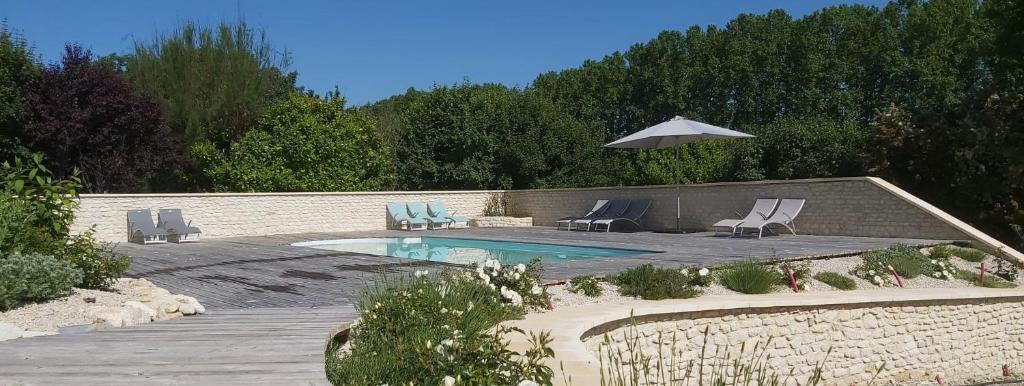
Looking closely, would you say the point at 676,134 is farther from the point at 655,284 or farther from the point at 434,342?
the point at 434,342

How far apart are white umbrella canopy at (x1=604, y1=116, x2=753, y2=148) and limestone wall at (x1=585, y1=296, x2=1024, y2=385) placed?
21.4ft

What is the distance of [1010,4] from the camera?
49.2 ft

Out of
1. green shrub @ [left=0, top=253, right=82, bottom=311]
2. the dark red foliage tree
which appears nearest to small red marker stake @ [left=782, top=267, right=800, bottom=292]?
green shrub @ [left=0, top=253, right=82, bottom=311]

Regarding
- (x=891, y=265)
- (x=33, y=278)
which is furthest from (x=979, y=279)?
(x=33, y=278)

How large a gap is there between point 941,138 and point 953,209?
1194 mm

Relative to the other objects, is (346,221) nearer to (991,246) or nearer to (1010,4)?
(991,246)

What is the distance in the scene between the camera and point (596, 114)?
32.4m

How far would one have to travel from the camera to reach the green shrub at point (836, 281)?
28.2 ft

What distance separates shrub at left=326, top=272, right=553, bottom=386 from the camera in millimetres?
3467

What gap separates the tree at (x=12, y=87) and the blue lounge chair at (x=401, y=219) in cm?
805

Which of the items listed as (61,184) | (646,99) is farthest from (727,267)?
(646,99)

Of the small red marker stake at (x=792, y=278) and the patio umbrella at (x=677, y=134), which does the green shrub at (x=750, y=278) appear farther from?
the patio umbrella at (x=677, y=134)

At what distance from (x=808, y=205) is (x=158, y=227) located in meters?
11.8

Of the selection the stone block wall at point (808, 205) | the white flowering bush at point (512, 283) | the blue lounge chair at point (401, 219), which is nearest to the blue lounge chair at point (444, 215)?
the blue lounge chair at point (401, 219)
